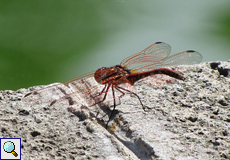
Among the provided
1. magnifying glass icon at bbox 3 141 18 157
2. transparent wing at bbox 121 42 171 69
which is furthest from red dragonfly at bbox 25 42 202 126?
magnifying glass icon at bbox 3 141 18 157

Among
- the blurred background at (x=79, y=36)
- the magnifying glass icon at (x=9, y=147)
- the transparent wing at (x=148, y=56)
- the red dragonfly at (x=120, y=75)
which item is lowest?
the magnifying glass icon at (x=9, y=147)

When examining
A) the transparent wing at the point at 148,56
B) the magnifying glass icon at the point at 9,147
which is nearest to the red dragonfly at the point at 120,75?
the transparent wing at the point at 148,56

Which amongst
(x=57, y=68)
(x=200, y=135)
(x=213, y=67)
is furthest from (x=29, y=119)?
(x=57, y=68)

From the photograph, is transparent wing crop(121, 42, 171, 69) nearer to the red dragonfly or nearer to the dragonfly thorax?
the red dragonfly

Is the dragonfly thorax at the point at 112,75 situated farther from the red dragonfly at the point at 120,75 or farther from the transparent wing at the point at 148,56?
the transparent wing at the point at 148,56

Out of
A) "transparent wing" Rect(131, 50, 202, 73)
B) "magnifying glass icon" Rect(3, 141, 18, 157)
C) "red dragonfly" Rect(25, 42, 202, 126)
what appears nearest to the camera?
"magnifying glass icon" Rect(3, 141, 18, 157)

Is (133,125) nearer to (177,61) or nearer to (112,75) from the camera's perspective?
(112,75)

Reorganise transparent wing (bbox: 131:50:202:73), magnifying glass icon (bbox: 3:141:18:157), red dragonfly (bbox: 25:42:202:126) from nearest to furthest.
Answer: magnifying glass icon (bbox: 3:141:18:157) < red dragonfly (bbox: 25:42:202:126) < transparent wing (bbox: 131:50:202:73)

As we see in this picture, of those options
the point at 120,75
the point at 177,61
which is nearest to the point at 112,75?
the point at 120,75

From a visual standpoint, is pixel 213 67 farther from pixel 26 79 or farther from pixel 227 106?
pixel 26 79
